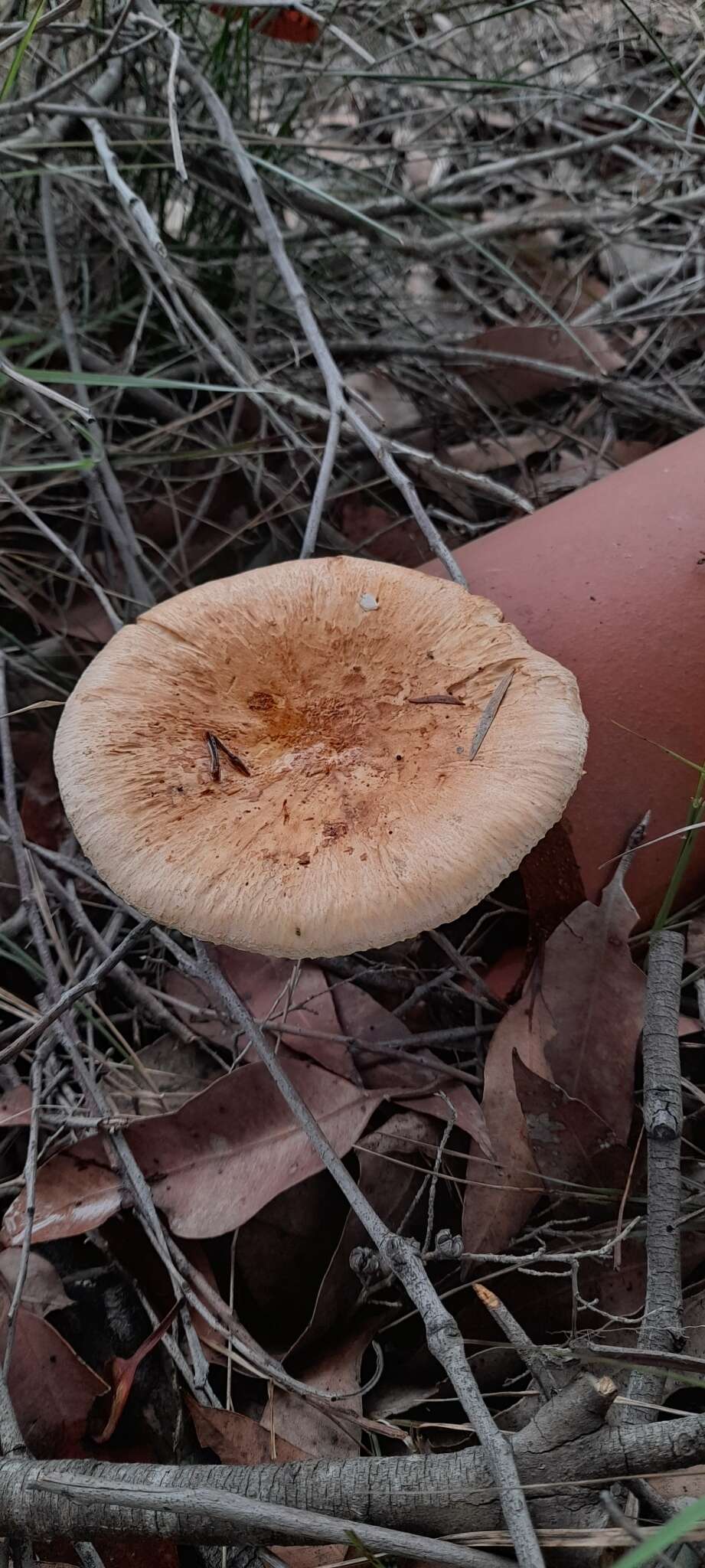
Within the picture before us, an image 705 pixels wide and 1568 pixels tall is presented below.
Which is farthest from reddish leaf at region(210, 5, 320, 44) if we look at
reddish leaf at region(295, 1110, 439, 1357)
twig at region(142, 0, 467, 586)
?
reddish leaf at region(295, 1110, 439, 1357)

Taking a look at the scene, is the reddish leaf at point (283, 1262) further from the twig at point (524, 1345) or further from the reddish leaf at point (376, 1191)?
the twig at point (524, 1345)

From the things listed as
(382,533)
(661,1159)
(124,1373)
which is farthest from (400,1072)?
(382,533)

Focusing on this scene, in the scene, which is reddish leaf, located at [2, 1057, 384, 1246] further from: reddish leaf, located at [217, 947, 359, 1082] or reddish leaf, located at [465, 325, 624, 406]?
reddish leaf, located at [465, 325, 624, 406]

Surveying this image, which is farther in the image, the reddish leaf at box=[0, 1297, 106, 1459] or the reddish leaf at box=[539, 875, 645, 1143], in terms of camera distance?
the reddish leaf at box=[539, 875, 645, 1143]

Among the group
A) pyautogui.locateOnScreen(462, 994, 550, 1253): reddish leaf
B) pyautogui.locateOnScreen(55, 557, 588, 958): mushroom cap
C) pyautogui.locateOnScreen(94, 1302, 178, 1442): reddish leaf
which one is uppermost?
pyautogui.locateOnScreen(55, 557, 588, 958): mushroom cap

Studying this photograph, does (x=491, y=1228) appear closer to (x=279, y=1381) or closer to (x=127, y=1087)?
(x=279, y=1381)

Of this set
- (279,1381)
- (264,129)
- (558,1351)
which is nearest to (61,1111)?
(279,1381)

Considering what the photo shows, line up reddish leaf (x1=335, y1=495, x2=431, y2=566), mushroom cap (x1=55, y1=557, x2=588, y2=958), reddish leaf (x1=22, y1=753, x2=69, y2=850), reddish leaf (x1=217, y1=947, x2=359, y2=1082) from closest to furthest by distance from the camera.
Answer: mushroom cap (x1=55, y1=557, x2=588, y2=958) → reddish leaf (x1=217, y1=947, x2=359, y2=1082) → reddish leaf (x1=22, y1=753, x2=69, y2=850) → reddish leaf (x1=335, y1=495, x2=431, y2=566)
